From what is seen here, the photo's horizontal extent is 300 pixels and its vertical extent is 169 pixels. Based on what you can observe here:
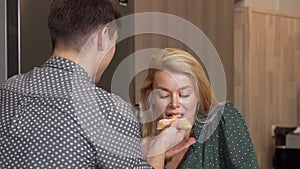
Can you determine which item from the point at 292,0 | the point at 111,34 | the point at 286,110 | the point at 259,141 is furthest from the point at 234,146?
the point at 292,0

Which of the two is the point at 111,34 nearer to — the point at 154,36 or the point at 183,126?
the point at 183,126

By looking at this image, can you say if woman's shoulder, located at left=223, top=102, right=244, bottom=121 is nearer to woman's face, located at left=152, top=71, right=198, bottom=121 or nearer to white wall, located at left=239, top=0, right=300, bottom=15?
woman's face, located at left=152, top=71, right=198, bottom=121

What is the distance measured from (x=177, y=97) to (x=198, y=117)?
0.09 meters

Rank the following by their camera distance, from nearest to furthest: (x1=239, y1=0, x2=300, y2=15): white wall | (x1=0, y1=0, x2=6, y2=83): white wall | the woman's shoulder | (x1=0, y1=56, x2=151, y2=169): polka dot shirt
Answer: (x1=0, y1=56, x2=151, y2=169): polka dot shirt → (x1=0, y1=0, x2=6, y2=83): white wall → the woman's shoulder → (x1=239, y1=0, x2=300, y2=15): white wall

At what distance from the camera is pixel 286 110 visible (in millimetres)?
3320

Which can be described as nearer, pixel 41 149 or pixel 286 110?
pixel 41 149

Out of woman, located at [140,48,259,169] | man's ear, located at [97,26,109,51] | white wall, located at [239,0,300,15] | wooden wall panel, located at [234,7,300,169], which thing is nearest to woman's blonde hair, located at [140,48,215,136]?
woman, located at [140,48,259,169]

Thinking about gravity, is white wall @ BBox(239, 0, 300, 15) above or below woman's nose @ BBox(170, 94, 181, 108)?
above

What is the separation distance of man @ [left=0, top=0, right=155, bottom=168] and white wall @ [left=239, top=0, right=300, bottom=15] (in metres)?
2.11

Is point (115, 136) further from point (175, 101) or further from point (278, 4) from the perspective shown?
point (278, 4)

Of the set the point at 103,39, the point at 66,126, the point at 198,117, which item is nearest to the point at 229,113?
the point at 198,117

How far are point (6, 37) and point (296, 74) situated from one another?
2315mm

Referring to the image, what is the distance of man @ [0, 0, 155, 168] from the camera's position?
39.4 inches

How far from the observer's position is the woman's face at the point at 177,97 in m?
1.46
